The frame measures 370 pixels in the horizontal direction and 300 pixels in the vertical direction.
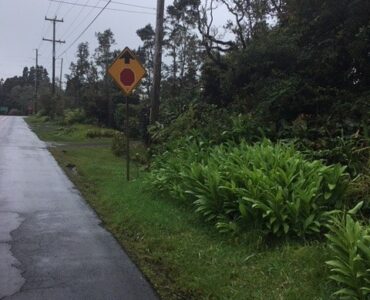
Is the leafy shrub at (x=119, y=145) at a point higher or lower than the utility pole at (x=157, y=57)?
lower

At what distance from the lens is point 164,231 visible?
8.12 metres

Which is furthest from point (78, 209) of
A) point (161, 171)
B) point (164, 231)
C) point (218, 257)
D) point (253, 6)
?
point (253, 6)

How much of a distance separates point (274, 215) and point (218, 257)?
872 millimetres

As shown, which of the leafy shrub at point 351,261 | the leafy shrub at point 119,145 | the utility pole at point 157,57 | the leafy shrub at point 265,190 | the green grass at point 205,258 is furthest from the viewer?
the leafy shrub at point 119,145

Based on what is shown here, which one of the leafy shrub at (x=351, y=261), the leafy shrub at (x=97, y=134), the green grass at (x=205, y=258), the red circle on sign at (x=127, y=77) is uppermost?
the red circle on sign at (x=127, y=77)

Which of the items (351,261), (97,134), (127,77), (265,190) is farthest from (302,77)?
(97,134)

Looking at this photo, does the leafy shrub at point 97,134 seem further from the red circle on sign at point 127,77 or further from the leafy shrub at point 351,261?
the leafy shrub at point 351,261

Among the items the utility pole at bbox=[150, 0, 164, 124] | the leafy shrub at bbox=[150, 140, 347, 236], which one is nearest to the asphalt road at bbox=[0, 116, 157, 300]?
the leafy shrub at bbox=[150, 140, 347, 236]

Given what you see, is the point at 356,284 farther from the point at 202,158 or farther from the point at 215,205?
the point at 202,158

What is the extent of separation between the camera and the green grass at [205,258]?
5.45m

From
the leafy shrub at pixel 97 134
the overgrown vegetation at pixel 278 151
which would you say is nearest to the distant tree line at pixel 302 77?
the overgrown vegetation at pixel 278 151

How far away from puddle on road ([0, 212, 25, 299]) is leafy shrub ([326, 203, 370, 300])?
3224mm

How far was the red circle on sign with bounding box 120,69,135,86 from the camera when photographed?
43.5 ft

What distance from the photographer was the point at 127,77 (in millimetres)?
13320
